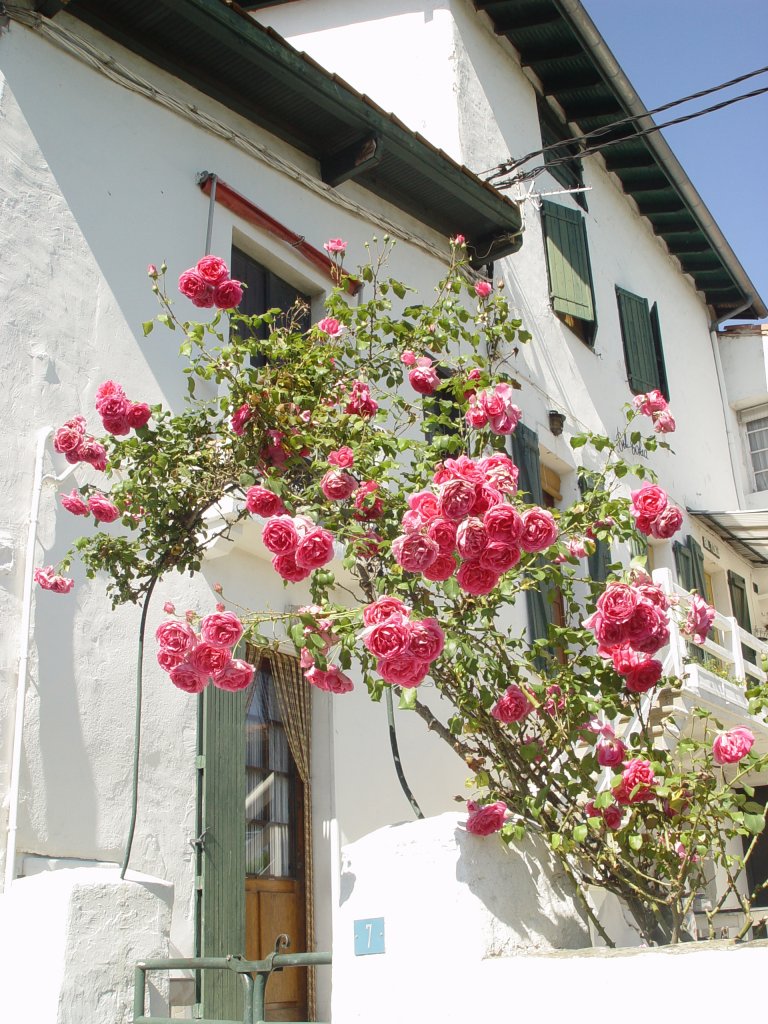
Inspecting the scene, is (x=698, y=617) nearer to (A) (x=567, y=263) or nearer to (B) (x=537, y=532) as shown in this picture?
(B) (x=537, y=532)

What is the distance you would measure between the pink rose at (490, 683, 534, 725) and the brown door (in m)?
3.34

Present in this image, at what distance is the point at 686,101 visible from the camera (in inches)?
321

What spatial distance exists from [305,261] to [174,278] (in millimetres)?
1415

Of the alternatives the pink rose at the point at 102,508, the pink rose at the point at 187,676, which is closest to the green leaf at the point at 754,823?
the pink rose at the point at 187,676

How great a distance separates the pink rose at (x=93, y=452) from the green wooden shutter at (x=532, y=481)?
4.83 metres

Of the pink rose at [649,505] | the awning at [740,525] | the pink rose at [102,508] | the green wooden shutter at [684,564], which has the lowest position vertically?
the pink rose at [649,505]

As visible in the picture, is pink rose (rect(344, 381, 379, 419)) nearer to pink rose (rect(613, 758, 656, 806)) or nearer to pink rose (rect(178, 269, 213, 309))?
pink rose (rect(178, 269, 213, 309))

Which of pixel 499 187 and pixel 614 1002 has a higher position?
pixel 499 187

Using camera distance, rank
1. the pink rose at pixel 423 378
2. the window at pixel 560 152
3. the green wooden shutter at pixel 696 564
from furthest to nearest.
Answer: the green wooden shutter at pixel 696 564 < the window at pixel 560 152 < the pink rose at pixel 423 378

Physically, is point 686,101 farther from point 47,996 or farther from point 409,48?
point 47,996

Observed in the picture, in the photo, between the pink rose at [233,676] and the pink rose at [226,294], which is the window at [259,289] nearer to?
the pink rose at [226,294]

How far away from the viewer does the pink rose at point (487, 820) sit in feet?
10.6

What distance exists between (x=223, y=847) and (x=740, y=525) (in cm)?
939

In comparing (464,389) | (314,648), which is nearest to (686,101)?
(464,389)
